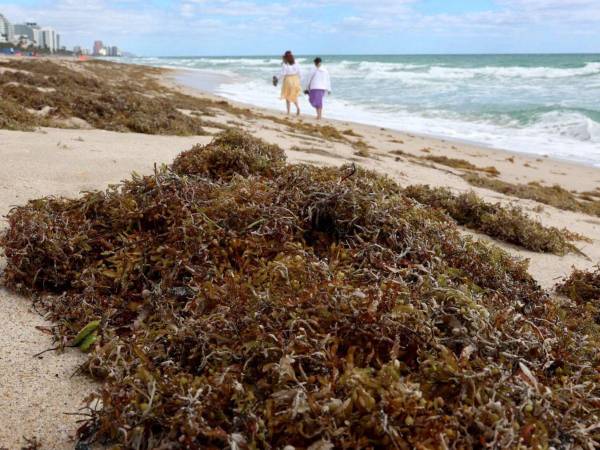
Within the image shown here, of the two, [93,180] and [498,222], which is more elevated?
[93,180]

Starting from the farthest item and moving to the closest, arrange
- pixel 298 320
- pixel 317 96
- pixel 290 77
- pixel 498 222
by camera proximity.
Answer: pixel 290 77, pixel 317 96, pixel 498 222, pixel 298 320

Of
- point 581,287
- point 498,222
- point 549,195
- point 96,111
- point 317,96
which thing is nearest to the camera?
point 581,287

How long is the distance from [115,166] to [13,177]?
801mm

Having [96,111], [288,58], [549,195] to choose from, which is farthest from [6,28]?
[549,195]

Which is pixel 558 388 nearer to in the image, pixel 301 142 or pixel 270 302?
pixel 270 302

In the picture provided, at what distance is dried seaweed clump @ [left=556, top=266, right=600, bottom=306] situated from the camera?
2.73 metres

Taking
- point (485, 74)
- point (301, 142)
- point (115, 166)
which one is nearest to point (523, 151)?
point (301, 142)

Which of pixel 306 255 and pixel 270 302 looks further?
pixel 306 255

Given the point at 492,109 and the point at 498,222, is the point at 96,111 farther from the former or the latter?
the point at 492,109

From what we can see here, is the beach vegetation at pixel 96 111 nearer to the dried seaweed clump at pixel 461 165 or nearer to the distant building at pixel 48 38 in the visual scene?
the dried seaweed clump at pixel 461 165

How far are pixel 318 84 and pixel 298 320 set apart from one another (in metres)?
12.2

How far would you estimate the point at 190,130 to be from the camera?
684 centimetres

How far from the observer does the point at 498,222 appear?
3.73 meters

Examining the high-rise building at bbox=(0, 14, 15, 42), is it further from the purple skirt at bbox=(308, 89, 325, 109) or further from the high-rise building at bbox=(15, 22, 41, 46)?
the purple skirt at bbox=(308, 89, 325, 109)
